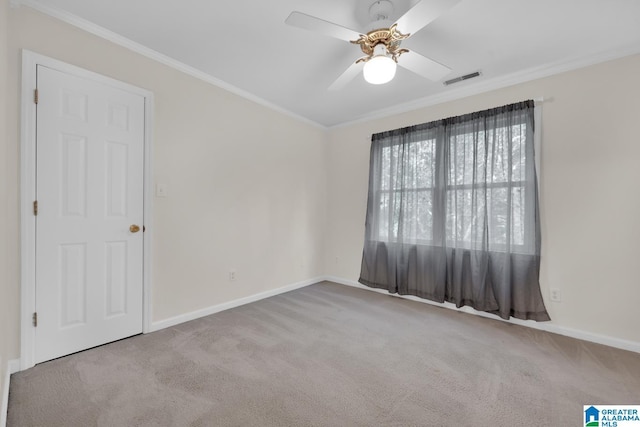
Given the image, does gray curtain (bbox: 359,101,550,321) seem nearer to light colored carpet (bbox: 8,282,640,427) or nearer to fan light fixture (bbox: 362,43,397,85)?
light colored carpet (bbox: 8,282,640,427)

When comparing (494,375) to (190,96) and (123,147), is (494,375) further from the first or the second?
(190,96)

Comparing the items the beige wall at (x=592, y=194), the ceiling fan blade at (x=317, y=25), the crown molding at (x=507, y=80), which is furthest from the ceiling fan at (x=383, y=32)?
the beige wall at (x=592, y=194)

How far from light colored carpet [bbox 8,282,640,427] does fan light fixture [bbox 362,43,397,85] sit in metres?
2.04

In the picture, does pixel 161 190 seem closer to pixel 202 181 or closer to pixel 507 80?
pixel 202 181

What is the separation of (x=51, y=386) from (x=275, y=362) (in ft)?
4.55

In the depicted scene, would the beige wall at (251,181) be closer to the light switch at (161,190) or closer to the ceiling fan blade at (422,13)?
the light switch at (161,190)

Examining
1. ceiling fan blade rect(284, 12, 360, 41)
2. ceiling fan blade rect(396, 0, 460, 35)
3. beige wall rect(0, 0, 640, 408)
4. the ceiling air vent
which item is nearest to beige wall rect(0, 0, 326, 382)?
beige wall rect(0, 0, 640, 408)

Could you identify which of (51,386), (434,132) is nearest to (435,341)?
(434,132)

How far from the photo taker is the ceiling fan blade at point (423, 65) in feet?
6.66

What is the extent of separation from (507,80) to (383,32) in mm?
1832

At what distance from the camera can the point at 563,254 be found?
2582 mm

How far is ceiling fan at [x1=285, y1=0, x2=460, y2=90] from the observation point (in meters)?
1.58

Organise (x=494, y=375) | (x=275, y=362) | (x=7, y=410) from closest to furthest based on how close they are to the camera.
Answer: (x=7, y=410) < (x=494, y=375) < (x=275, y=362)

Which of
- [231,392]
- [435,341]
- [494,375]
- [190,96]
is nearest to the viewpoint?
[231,392]
